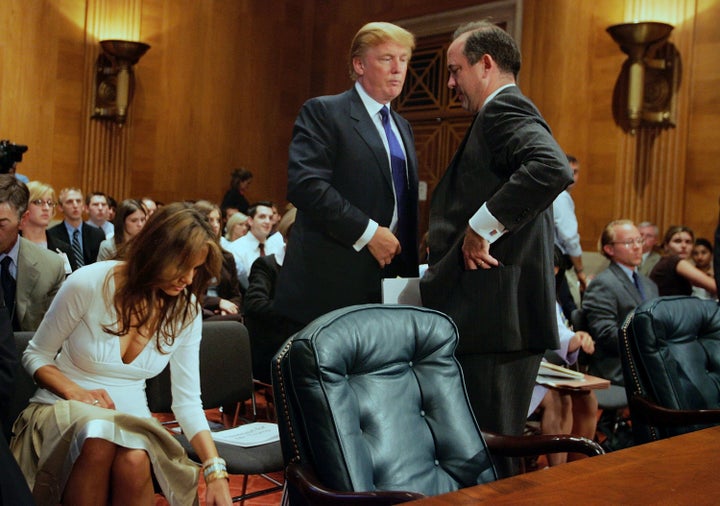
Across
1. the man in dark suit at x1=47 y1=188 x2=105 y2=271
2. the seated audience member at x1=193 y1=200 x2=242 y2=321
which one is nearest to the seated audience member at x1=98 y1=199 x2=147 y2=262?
the seated audience member at x1=193 y1=200 x2=242 y2=321

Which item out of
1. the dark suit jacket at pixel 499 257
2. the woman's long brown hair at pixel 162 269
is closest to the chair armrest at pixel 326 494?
the dark suit jacket at pixel 499 257

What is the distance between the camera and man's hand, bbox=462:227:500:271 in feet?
8.10

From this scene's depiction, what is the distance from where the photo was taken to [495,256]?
2.57 metres

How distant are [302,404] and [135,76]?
884cm

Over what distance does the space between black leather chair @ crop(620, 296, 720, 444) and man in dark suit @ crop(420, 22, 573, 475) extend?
2.35 feet

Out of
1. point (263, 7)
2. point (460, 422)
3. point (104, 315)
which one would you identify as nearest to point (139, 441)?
point (104, 315)

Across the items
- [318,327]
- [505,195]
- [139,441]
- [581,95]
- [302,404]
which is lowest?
[139,441]

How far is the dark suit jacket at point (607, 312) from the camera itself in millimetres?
4910

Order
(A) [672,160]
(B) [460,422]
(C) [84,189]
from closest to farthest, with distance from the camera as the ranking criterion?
(B) [460,422], (A) [672,160], (C) [84,189]

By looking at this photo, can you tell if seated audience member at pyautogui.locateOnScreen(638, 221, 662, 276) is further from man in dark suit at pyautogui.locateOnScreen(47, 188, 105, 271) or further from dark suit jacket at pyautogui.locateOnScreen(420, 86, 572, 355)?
dark suit jacket at pyautogui.locateOnScreen(420, 86, 572, 355)

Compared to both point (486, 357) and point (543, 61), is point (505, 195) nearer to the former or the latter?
point (486, 357)

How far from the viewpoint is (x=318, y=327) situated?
215 centimetres

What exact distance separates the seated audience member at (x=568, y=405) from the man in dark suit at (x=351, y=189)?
179cm

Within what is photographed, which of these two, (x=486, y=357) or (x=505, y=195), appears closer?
(x=505, y=195)
